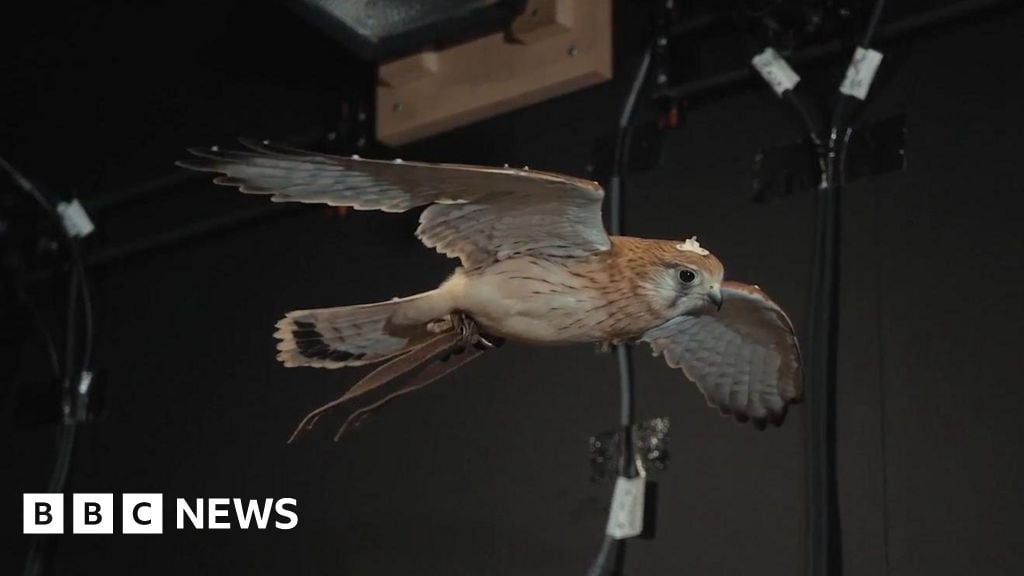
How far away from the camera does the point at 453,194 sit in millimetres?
1037

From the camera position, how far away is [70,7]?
235 centimetres

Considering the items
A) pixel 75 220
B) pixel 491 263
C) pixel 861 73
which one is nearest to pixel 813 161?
pixel 861 73

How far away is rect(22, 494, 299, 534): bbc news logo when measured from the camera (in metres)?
2.17

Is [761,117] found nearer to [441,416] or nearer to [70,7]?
[441,416]

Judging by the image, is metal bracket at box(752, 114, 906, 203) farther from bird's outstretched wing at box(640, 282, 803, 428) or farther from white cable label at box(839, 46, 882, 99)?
bird's outstretched wing at box(640, 282, 803, 428)

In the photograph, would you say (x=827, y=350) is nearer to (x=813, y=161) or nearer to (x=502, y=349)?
(x=813, y=161)

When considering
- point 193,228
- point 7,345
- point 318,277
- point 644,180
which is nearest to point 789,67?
point 644,180

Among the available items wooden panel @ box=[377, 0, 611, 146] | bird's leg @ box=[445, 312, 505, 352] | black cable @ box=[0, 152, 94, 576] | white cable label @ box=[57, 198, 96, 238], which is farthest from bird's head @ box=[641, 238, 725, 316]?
white cable label @ box=[57, 198, 96, 238]

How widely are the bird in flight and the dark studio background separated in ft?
1.88

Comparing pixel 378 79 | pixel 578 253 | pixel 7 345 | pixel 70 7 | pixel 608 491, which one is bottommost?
pixel 608 491

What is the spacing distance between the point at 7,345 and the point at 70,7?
675 millimetres

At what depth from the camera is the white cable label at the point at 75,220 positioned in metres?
2.44

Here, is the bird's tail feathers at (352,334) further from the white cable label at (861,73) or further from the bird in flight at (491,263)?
the white cable label at (861,73)

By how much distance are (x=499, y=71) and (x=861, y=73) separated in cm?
61
